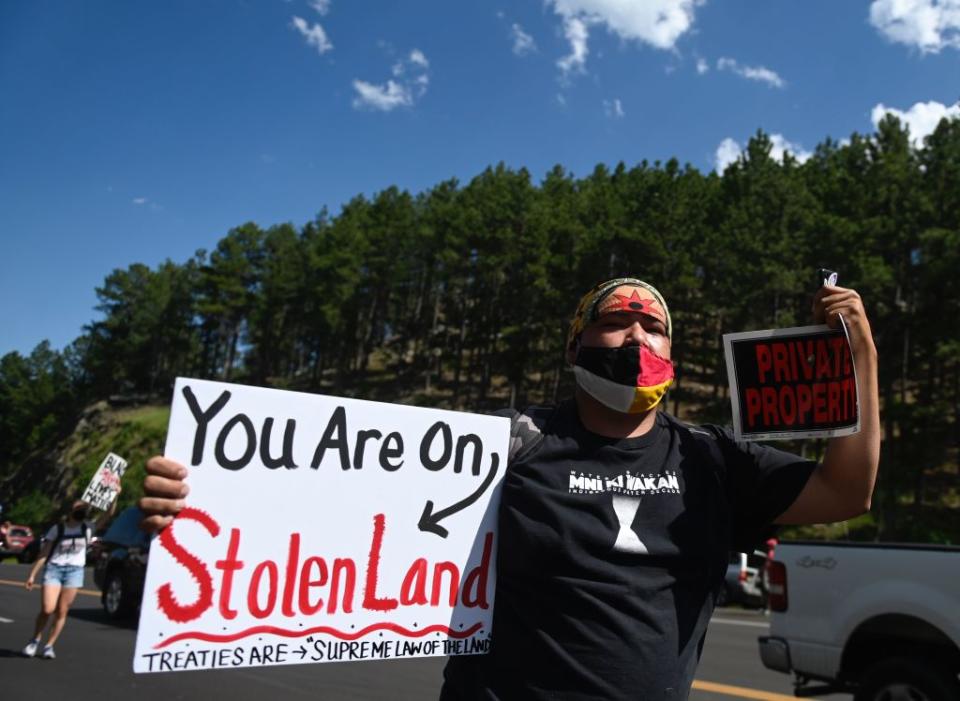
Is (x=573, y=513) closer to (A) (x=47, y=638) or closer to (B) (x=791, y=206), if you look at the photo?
(A) (x=47, y=638)

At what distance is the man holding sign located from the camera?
188cm

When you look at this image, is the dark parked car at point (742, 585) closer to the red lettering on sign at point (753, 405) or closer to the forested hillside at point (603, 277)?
the forested hillside at point (603, 277)

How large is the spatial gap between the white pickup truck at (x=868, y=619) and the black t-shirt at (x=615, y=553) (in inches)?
153

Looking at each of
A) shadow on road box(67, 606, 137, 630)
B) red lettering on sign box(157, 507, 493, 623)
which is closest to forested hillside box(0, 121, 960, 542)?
red lettering on sign box(157, 507, 493, 623)

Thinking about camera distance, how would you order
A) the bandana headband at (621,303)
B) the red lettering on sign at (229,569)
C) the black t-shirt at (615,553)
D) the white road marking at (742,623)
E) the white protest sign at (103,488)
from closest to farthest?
the black t-shirt at (615,553)
the red lettering on sign at (229,569)
the bandana headband at (621,303)
the white protest sign at (103,488)
the white road marking at (742,623)

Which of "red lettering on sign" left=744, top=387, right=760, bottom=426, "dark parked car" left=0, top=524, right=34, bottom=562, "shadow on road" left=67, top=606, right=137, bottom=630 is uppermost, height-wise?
"red lettering on sign" left=744, top=387, right=760, bottom=426

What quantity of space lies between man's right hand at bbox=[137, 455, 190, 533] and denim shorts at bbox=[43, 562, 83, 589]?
8202 millimetres

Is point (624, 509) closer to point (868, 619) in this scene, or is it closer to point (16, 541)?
point (868, 619)

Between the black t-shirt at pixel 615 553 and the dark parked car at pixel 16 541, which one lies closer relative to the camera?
the black t-shirt at pixel 615 553

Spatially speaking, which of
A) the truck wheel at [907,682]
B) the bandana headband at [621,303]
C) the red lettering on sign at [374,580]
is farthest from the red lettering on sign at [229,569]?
the truck wheel at [907,682]

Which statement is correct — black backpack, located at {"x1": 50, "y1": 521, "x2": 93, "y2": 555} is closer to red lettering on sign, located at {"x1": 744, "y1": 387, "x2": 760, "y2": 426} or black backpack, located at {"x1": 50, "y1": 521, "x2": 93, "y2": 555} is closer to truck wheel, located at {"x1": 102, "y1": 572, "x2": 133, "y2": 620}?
truck wheel, located at {"x1": 102, "y1": 572, "x2": 133, "y2": 620}

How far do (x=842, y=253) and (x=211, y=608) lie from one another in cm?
3644

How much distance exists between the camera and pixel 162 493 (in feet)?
6.20

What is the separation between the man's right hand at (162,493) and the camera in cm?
188
